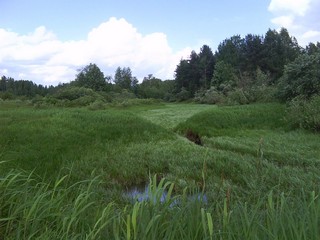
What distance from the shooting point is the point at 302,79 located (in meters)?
20.1

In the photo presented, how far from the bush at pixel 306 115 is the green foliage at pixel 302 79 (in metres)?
2.01

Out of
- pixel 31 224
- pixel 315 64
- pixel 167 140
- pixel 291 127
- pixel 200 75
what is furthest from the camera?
pixel 200 75

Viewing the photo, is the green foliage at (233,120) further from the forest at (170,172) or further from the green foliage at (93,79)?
the green foliage at (93,79)

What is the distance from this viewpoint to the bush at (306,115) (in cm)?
1527

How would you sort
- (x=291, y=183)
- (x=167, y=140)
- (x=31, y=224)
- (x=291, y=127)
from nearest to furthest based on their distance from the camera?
(x=31, y=224), (x=291, y=183), (x=167, y=140), (x=291, y=127)

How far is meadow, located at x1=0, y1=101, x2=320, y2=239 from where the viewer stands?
309cm

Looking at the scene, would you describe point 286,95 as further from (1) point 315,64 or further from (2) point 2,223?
(2) point 2,223

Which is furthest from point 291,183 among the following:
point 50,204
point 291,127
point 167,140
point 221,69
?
point 221,69

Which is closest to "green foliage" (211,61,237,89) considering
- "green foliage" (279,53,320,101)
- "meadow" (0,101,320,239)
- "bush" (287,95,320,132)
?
"green foliage" (279,53,320,101)

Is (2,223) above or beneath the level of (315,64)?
beneath

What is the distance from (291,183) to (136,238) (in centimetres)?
577

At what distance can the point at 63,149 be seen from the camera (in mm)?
11023

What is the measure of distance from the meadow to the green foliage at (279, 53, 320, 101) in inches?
57.0

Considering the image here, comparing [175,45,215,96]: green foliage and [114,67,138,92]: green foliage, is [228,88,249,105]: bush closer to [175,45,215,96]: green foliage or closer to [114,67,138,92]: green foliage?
[175,45,215,96]: green foliage
